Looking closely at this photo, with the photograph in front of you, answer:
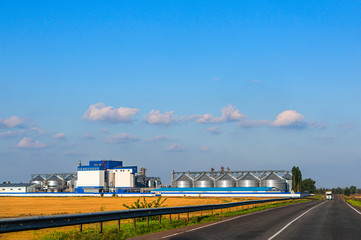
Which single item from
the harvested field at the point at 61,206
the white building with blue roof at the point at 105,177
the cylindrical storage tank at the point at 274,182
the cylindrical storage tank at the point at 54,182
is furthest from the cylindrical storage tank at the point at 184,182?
the harvested field at the point at 61,206

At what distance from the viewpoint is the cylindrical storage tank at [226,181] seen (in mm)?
147375

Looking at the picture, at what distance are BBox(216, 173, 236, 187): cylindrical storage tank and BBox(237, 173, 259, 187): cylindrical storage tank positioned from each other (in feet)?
7.54

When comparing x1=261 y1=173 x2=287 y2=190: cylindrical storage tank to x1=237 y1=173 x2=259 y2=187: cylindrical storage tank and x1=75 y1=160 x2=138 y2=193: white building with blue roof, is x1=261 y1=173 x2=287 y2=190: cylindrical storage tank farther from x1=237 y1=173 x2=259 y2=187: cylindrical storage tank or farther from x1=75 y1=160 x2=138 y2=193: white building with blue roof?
x1=75 y1=160 x2=138 y2=193: white building with blue roof

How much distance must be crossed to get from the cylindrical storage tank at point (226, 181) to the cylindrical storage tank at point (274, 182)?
11.3 m

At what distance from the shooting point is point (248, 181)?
14475cm

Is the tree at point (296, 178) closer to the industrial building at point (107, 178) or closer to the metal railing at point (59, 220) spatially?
the industrial building at point (107, 178)

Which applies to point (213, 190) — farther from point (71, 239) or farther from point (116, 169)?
point (71, 239)

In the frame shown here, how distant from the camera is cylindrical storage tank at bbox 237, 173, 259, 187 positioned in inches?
5657

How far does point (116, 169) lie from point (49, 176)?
50853 mm

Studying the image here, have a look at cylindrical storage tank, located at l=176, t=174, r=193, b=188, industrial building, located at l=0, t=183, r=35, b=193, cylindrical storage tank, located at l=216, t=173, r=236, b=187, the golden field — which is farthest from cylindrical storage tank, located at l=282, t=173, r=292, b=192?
industrial building, located at l=0, t=183, r=35, b=193

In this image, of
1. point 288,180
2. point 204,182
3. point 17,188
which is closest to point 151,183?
point 204,182

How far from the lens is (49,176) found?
187 metres

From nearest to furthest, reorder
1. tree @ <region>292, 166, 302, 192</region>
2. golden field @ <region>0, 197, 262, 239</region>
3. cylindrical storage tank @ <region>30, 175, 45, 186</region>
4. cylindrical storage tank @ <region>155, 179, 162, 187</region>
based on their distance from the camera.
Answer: golden field @ <region>0, 197, 262, 239</region> < tree @ <region>292, 166, 302, 192</region> < cylindrical storage tank @ <region>155, 179, 162, 187</region> < cylindrical storage tank @ <region>30, 175, 45, 186</region>

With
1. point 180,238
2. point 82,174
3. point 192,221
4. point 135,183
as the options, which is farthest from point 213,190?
point 180,238
